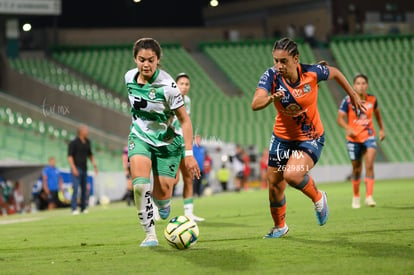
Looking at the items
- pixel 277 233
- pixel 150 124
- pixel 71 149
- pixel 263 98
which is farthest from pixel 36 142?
pixel 263 98

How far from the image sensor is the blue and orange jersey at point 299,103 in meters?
10.1

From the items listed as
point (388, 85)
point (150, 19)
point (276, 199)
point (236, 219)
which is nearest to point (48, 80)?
point (150, 19)

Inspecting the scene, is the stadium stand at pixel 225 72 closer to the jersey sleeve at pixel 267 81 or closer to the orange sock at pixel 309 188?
the orange sock at pixel 309 188

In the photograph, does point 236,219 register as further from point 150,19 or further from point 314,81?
point 150,19

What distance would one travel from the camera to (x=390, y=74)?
4606cm

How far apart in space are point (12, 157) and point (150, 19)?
74.6ft

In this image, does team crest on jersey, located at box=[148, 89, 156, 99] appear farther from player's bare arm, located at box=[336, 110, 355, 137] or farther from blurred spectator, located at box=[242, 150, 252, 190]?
blurred spectator, located at box=[242, 150, 252, 190]

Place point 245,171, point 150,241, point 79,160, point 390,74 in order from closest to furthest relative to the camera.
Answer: point 150,241
point 79,160
point 245,171
point 390,74

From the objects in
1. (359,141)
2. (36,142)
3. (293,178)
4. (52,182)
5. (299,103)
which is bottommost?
(52,182)

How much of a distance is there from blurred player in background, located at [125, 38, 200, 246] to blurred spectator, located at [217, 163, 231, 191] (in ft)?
83.2

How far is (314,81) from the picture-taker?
402 inches

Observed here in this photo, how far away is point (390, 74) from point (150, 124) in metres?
37.8

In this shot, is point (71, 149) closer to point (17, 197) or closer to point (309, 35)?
point (17, 197)

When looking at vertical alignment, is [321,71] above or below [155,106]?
above
